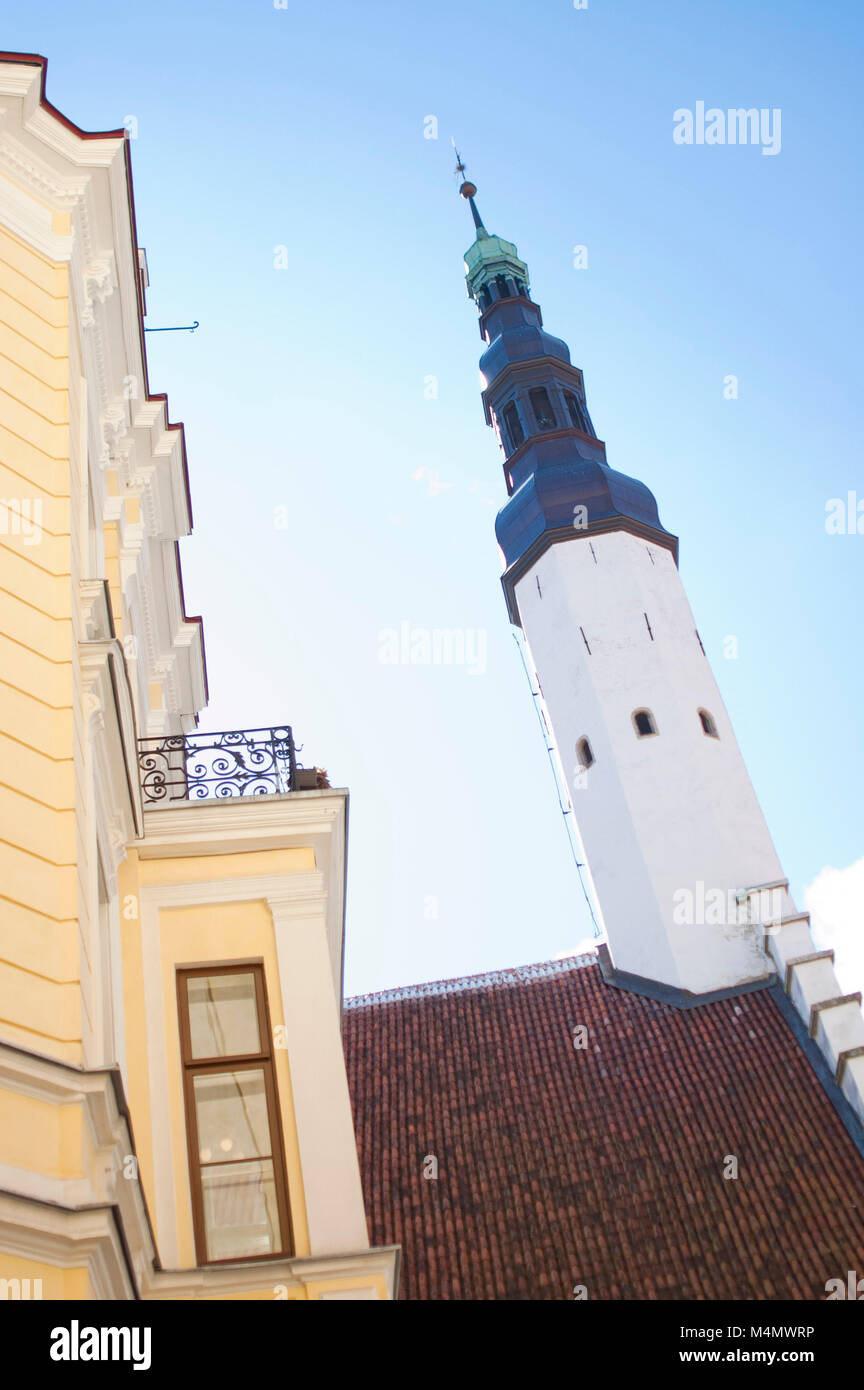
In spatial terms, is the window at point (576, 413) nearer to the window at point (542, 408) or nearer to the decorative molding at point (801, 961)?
the window at point (542, 408)

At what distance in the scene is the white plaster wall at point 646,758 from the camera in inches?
862

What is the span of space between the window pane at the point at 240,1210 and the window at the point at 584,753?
53.0 feet

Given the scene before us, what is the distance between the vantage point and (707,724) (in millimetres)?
24219

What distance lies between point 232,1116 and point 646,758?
15.6 meters

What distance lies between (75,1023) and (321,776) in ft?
14.1

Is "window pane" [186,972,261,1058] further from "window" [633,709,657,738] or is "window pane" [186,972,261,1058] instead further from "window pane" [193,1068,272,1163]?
"window" [633,709,657,738]

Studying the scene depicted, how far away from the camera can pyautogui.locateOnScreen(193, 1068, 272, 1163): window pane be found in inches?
342

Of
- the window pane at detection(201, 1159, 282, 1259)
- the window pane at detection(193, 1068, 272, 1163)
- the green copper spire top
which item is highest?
the green copper spire top

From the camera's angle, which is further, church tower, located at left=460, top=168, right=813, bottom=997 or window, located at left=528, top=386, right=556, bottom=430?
window, located at left=528, top=386, right=556, bottom=430

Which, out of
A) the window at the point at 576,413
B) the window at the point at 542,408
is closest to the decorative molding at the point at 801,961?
the window at the point at 576,413

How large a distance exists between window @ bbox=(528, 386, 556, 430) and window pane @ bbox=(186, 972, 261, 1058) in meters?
22.5

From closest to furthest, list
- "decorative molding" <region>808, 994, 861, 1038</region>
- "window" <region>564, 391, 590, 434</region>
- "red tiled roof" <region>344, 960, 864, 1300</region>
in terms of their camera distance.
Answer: "red tiled roof" <region>344, 960, 864, 1300</region>
"decorative molding" <region>808, 994, 861, 1038</region>
"window" <region>564, 391, 590, 434</region>

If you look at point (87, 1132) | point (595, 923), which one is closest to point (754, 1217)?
point (595, 923)

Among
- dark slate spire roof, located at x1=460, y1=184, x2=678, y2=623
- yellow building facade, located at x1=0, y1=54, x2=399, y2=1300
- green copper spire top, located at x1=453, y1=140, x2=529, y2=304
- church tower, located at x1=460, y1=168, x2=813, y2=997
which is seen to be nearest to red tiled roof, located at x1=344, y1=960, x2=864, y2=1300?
church tower, located at x1=460, y1=168, x2=813, y2=997
